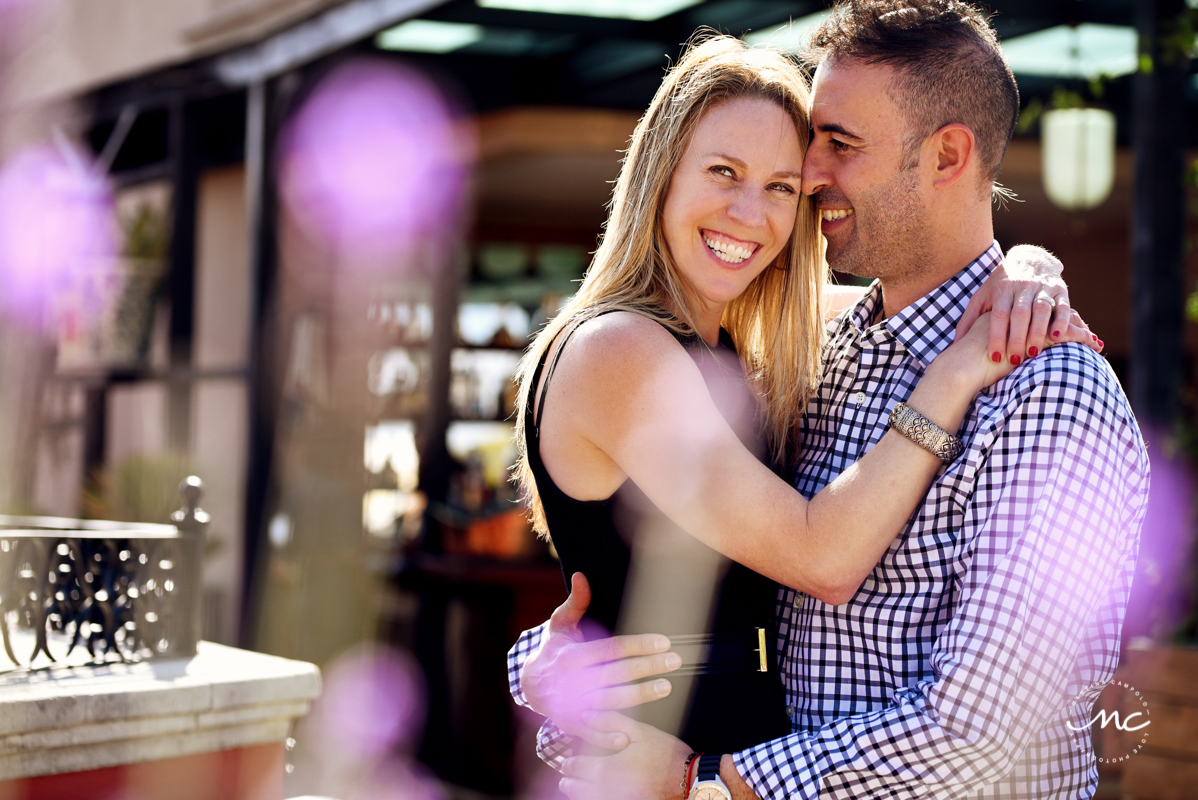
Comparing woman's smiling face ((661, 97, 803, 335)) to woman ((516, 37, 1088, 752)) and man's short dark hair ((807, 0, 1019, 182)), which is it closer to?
woman ((516, 37, 1088, 752))

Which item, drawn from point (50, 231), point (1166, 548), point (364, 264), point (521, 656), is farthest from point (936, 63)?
point (50, 231)

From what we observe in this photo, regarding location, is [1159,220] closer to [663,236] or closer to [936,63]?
[936,63]

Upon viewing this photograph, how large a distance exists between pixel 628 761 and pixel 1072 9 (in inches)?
169

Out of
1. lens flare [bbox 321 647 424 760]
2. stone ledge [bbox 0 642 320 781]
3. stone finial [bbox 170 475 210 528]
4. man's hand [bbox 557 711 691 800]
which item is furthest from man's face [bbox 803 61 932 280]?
lens flare [bbox 321 647 424 760]

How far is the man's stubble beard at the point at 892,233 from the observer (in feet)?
5.94

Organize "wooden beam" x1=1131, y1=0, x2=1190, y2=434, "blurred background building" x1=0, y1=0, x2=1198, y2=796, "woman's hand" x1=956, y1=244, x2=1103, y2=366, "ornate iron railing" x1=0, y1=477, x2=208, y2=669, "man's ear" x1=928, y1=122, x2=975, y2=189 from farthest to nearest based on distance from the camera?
"blurred background building" x1=0, y1=0, x2=1198, y2=796, "wooden beam" x1=1131, y1=0, x2=1190, y2=434, "ornate iron railing" x1=0, y1=477, x2=208, y2=669, "man's ear" x1=928, y1=122, x2=975, y2=189, "woman's hand" x1=956, y1=244, x2=1103, y2=366

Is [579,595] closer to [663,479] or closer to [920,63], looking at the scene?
[663,479]

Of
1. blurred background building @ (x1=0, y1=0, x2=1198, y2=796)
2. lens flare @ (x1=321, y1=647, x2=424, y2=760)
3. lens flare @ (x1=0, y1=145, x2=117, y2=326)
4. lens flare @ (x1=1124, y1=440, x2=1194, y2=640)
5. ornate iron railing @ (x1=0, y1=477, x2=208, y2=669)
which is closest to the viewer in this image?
ornate iron railing @ (x1=0, y1=477, x2=208, y2=669)

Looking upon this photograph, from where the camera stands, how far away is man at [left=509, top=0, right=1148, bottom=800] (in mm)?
1422

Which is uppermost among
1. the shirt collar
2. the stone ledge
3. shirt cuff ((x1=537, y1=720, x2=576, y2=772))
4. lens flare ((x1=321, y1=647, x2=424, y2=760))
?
the shirt collar

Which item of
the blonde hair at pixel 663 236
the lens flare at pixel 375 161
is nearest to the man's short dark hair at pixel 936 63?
the blonde hair at pixel 663 236

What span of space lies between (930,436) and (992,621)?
0.83ft

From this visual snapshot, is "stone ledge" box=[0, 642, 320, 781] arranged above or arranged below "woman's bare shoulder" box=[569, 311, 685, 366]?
below

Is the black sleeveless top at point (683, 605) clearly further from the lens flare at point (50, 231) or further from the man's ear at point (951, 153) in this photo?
the lens flare at point (50, 231)
